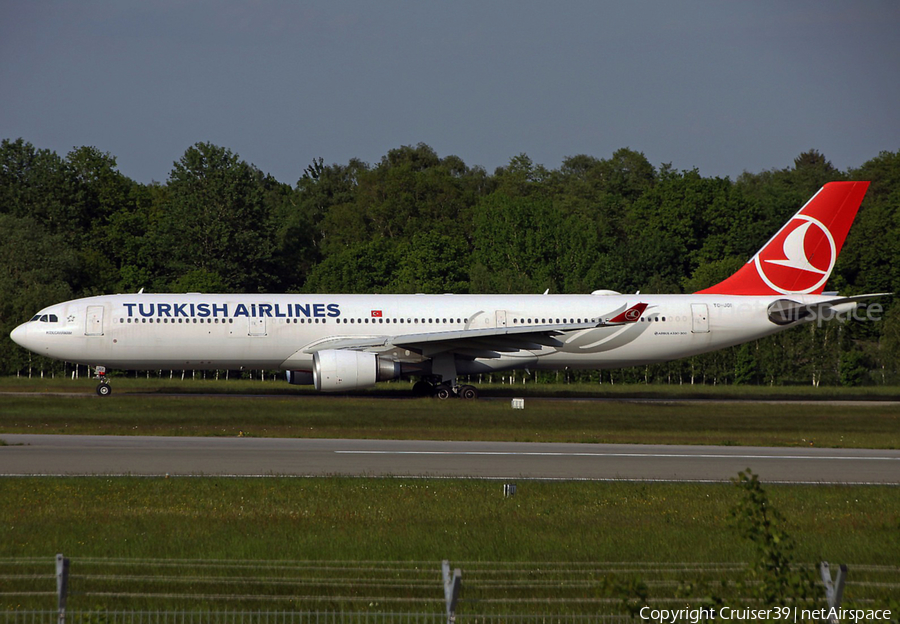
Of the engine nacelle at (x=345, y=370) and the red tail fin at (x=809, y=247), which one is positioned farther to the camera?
the red tail fin at (x=809, y=247)

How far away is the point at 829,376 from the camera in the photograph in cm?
5222

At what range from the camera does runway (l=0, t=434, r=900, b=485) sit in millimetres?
17672

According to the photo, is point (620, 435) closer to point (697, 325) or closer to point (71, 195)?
point (697, 325)

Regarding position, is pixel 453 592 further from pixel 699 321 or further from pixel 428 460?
pixel 699 321

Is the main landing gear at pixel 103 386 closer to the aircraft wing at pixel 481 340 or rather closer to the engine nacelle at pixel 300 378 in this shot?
the engine nacelle at pixel 300 378

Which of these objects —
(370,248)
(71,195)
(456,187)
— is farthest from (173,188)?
(456,187)

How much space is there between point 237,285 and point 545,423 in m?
50.0

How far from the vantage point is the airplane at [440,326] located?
33375 millimetres

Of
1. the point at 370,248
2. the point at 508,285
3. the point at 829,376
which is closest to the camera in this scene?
the point at 829,376

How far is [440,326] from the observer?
35656 millimetres

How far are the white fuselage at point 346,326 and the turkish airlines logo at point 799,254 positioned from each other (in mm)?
761

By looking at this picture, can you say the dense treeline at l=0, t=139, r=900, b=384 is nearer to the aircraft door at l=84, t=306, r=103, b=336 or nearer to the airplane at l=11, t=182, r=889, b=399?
the airplane at l=11, t=182, r=889, b=399

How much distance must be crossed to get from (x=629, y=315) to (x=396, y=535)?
2388 cm

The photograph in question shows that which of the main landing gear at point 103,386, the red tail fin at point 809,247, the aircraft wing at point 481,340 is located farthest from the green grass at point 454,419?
the red tail fin at point 809,247
